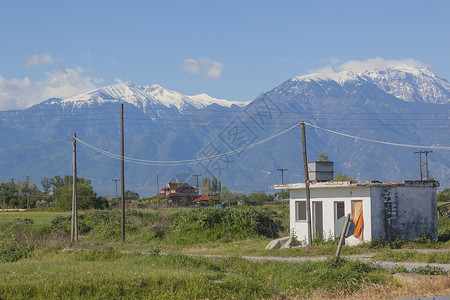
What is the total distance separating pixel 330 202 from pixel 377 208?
10.2 feet

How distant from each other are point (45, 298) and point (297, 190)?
22.7 meters

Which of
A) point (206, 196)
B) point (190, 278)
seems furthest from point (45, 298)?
point (206, 196)

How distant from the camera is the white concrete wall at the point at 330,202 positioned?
99.4 feet

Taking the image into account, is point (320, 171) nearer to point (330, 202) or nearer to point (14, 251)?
point (330, 202)

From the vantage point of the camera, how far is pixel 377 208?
30.4m

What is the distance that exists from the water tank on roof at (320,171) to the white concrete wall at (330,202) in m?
0.97

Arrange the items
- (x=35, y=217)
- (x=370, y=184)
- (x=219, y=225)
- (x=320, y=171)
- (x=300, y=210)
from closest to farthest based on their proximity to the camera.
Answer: (x=370, y=184)
(x=320, y=171)
(x=300, y=210)
(x=219, y=225)
(x=35, y=217)

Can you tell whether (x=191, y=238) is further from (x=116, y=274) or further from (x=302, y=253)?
(x=116, y=274)

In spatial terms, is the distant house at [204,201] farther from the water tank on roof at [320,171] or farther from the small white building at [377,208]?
the small white building at [377,208]

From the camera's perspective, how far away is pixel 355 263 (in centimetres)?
1891

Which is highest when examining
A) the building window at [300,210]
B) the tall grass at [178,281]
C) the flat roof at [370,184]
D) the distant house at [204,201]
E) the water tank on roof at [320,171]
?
the water tank on roof at [320,171]

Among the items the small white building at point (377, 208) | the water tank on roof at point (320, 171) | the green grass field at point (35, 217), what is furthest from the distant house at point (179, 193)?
the small white building at point (377, 208)

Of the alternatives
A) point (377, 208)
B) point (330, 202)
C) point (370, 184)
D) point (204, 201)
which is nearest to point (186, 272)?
point (370, 184)

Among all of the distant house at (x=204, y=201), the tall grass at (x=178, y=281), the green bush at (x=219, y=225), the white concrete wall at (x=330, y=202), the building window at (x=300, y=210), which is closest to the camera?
the tall grass at (x=178, y=281)
